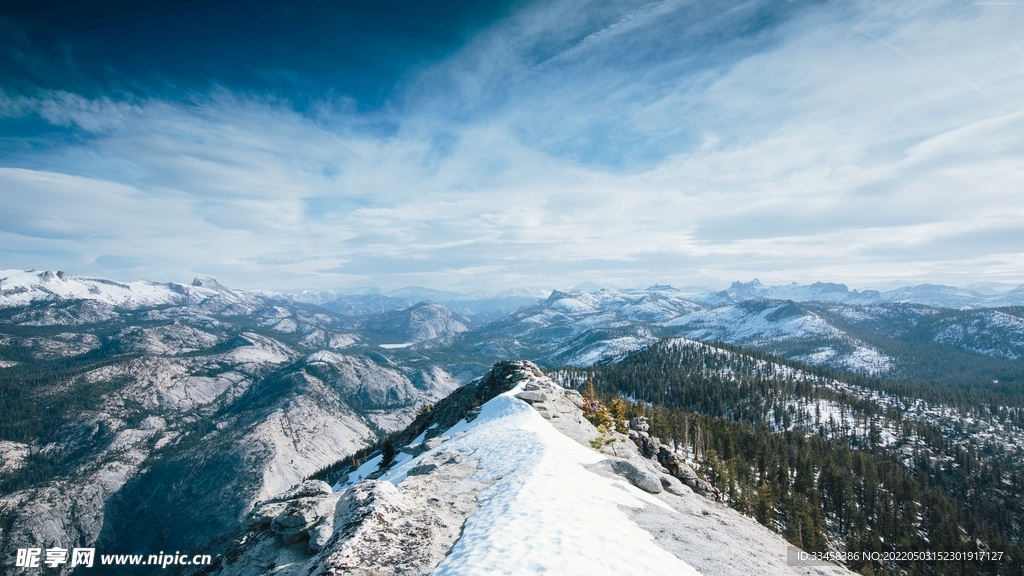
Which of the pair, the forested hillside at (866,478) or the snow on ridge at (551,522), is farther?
the forested hillside at (866,478)

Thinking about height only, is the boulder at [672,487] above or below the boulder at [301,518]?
below

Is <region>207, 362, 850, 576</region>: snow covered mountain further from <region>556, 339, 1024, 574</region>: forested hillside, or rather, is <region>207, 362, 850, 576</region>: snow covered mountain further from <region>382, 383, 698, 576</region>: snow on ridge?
<region>556, 339, 1024, 574</region>: forested hillside

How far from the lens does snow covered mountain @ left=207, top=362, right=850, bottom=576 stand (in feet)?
46.8

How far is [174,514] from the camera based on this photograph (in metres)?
190

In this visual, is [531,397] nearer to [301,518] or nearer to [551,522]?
[301,518]

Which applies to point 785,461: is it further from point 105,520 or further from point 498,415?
point 105,520

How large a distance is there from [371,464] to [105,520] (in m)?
217

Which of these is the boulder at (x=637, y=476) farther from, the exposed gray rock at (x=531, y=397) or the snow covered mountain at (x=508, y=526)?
the exposed gray rock at (x=531, y=397)

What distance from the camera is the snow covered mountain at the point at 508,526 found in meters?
14.3

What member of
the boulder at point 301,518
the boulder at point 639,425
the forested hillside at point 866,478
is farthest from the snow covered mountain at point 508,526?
the forested hillside at point 866,478

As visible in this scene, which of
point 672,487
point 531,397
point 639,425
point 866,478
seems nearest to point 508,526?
point 672,487

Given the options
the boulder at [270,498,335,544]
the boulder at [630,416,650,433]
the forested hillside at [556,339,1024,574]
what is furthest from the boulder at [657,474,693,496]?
the forested hillside at [556,339,1024,574]

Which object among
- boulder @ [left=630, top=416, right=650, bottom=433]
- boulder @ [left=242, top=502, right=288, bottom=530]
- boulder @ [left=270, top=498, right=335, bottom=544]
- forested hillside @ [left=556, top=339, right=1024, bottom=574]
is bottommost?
forested hillside @ [left=556, top=339, right=1024, bottom=574]

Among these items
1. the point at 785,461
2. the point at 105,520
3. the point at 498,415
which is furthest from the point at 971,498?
the point at 105,520
